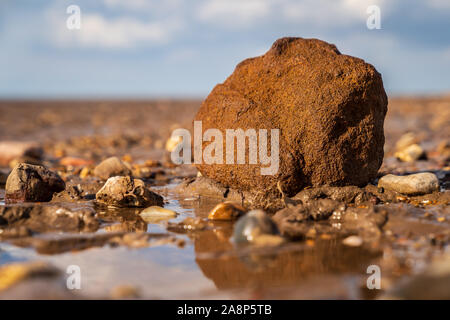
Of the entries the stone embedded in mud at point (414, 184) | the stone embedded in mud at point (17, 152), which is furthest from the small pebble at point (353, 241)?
the stone embedded in mud at point (17, 152)

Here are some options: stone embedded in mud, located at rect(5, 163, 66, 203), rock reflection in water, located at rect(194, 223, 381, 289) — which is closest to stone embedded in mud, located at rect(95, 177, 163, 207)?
stone embedded in mud, located at rect(5, 163, 66, 203)

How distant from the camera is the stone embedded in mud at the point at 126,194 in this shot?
488 cm

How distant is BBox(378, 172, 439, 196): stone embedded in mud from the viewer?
484 centimetres

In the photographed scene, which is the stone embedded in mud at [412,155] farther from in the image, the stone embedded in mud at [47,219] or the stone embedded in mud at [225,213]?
the stone embedded in mud at [47,219]

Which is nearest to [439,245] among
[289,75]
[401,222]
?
[401,222]

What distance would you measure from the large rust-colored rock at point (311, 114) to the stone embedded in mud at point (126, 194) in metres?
0.83

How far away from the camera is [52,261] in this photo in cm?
316

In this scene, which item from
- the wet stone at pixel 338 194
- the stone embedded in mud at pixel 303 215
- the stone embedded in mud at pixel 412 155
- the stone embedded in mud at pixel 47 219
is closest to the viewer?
the stone embedded in mud at pixel 303 215

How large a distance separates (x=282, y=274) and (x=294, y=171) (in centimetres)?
192

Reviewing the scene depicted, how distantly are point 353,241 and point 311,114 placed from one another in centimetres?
166

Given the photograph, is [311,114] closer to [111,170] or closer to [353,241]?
[353,241]

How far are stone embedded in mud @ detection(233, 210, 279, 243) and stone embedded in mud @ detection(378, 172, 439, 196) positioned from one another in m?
Result: 2.03

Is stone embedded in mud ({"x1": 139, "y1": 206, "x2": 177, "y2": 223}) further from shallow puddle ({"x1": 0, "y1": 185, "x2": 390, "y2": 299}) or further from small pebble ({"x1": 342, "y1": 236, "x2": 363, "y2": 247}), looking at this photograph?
small pebble ({"x1": 342, "y1": 236, "x2": 363, "y2": 247})

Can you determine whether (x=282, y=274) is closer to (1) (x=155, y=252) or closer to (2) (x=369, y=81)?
(1) (x=155, y=252)
